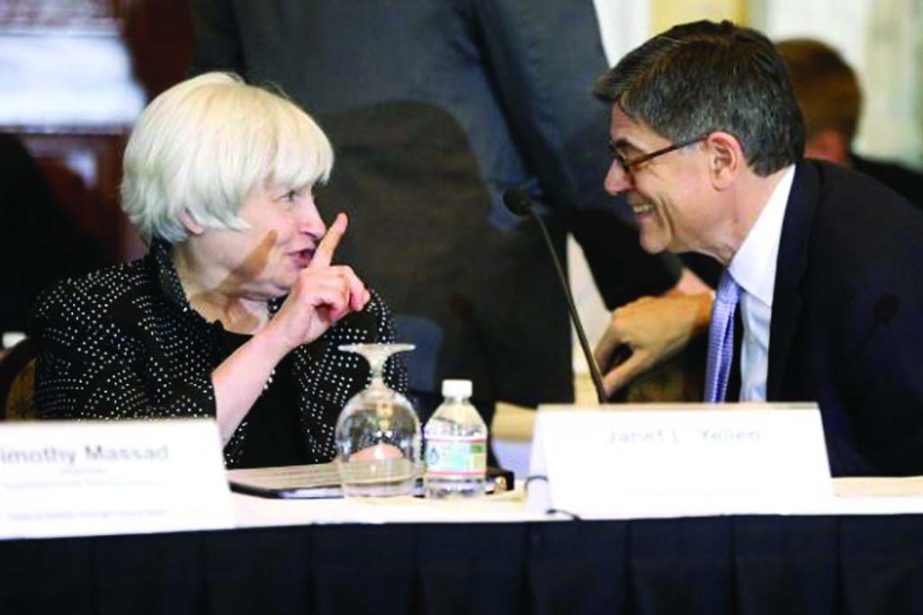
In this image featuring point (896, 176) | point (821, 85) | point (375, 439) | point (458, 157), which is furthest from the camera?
point (896, 176)

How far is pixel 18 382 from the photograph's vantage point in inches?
122

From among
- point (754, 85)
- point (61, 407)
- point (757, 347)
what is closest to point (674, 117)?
point (754, 85)

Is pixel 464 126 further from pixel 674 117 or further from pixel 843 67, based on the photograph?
pixel 843 67

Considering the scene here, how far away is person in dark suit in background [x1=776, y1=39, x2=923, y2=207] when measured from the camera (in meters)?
4.77

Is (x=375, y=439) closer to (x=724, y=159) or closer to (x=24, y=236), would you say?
(x=724, y=159)

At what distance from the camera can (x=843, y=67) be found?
4.82m

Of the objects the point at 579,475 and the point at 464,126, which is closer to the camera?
the point at 579,475

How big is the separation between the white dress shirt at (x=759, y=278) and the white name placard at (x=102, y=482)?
1216mm

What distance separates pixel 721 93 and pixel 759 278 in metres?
0.28

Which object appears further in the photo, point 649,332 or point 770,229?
point 649,332

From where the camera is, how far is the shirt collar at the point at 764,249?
3.21 metres

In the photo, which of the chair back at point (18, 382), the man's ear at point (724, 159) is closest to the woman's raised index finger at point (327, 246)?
the chair back at point (18, 382)

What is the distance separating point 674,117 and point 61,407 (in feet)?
3.27

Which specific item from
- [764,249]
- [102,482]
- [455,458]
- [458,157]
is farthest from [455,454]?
[458,157]
